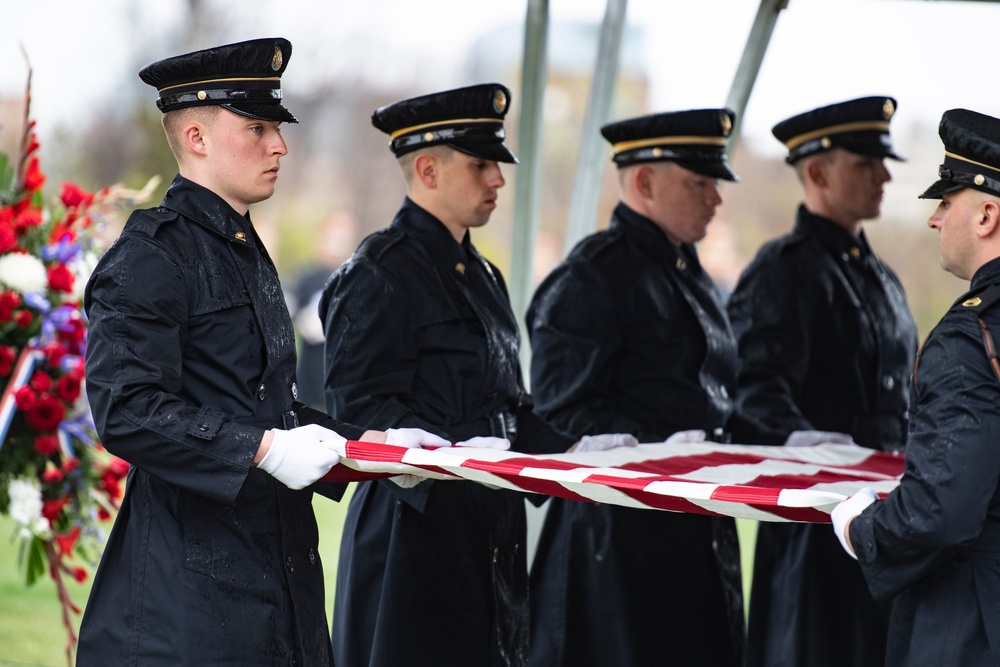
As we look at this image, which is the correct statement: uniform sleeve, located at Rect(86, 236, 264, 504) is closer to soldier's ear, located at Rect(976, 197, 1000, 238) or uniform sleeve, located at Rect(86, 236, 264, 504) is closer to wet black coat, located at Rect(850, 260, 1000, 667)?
wet black coat, located at Rect(850, 260, 1000, 667)

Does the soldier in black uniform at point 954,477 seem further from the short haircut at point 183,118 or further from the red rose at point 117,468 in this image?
the red rose at point 117,468

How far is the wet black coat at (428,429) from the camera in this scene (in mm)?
3396

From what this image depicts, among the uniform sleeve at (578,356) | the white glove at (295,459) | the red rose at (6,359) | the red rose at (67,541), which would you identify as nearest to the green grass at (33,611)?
the red rose at (67,541)

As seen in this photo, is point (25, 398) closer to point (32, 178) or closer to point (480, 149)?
point (32, 178)

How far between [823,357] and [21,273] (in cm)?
266

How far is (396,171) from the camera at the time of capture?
59.0 ft

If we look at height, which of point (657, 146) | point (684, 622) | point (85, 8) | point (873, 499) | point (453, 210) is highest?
point (85, 8)

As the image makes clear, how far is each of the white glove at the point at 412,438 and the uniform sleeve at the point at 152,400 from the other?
487 millimetres

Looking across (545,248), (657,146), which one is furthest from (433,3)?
(657,146)

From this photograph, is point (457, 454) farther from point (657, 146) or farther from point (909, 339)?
point (909, 339)

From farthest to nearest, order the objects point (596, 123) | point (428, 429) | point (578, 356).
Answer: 1. point (596, 123)
2. point (578, 356)
3. point (428, 429)

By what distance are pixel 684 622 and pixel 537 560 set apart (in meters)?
0.50

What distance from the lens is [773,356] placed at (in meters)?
4.43

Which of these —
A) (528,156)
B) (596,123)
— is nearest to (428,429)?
(528,156)
